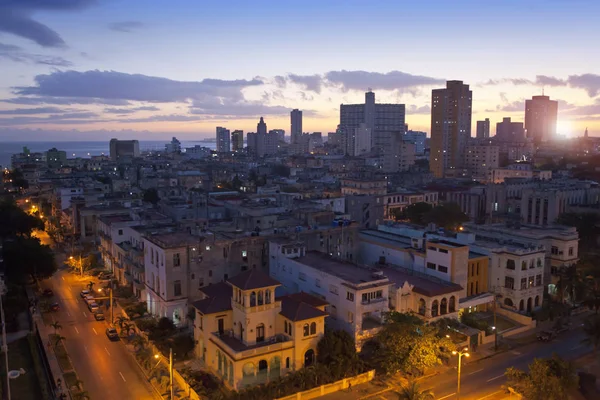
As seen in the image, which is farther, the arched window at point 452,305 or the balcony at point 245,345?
the arched window at point 452,305

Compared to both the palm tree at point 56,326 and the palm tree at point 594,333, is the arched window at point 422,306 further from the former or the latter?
the palm tree at point 56,326

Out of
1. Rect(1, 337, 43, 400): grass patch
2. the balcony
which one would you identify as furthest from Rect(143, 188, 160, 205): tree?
the balcony

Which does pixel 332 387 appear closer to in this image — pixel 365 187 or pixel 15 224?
pixel 15 224

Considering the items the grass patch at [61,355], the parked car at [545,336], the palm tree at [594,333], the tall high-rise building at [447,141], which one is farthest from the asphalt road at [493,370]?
the tall high-rise building at [447,141]

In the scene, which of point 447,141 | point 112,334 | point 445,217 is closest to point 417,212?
point 445,217

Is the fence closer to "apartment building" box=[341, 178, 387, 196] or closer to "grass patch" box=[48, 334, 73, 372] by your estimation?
"grass patch" box=[48, 334, 73, 372]

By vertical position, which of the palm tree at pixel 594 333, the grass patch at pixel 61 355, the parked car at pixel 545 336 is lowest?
the parked car at pixel 545 336

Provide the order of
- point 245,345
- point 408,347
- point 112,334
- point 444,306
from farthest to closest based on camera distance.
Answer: point 444,306
point 112,334
point 408,347
point 245,345
